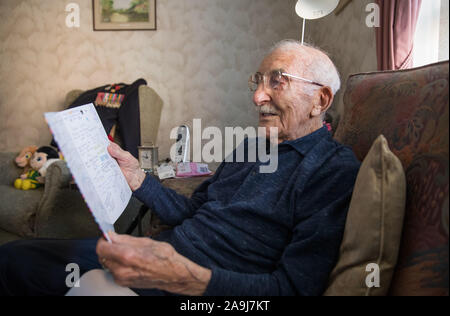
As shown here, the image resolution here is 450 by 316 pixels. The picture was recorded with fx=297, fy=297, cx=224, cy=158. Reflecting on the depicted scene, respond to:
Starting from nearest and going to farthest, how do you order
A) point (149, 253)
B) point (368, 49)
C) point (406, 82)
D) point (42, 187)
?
point (149, 253), point (406, 82), point (368, 49), point (42, 187)

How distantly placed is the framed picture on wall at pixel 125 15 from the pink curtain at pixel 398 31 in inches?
99.8

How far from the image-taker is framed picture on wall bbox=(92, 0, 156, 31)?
3229mm

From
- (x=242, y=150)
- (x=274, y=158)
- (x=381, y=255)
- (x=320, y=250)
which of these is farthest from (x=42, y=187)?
(x=381, y=255)

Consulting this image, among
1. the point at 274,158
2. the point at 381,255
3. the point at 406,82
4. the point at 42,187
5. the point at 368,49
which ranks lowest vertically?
the point at 42,187

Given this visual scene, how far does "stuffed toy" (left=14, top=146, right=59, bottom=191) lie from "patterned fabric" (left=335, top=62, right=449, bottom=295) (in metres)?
2.34

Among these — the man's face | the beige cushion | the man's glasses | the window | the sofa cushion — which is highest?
the window

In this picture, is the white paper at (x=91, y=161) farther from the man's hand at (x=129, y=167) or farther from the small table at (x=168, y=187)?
the small table at (x=168, y=187)

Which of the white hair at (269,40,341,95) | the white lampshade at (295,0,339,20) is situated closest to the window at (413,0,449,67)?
the white lampshade at (295,0,339,20)

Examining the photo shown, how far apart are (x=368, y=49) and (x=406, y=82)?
3.95ft

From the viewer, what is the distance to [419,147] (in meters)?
0.63

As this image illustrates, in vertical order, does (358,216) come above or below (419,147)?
below

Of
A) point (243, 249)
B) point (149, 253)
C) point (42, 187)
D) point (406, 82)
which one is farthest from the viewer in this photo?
point (42, 187)

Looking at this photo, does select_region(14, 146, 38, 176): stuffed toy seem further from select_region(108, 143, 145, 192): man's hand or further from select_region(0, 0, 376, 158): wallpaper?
select_region(108, 143, 145, 192): man's hand
